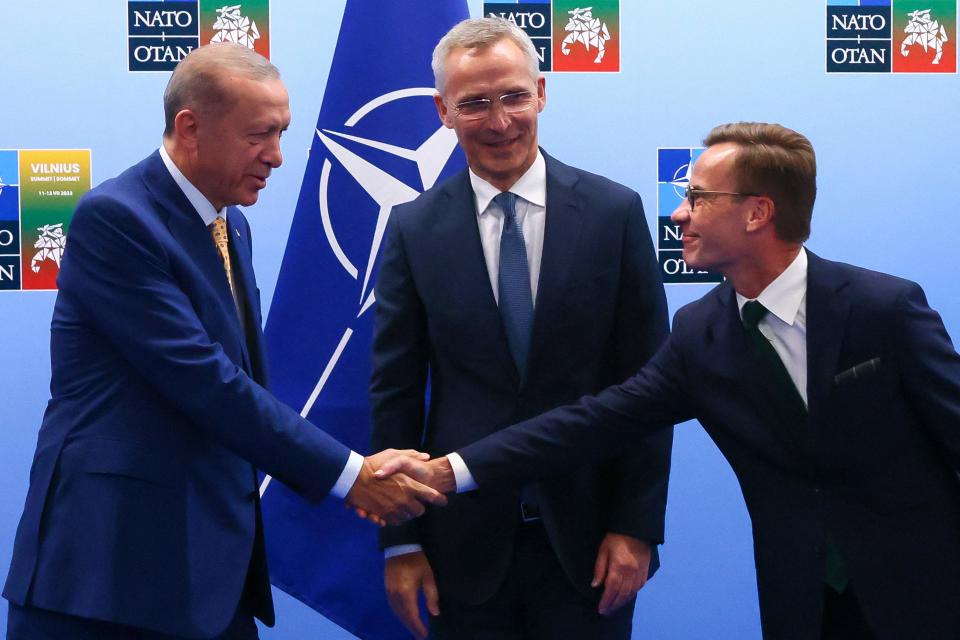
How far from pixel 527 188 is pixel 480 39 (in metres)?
0.33

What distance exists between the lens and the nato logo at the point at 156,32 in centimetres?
381

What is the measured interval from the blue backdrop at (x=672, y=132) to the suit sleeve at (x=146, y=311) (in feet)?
5.47

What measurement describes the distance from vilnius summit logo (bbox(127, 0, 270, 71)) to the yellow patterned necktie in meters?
1.58

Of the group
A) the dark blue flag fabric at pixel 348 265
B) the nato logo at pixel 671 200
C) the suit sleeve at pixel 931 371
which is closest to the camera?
the suit sleeve at pixel 931 371

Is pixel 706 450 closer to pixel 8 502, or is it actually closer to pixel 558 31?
pixel 558 31

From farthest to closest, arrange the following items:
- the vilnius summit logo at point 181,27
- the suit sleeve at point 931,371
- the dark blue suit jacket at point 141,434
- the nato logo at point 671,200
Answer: the nato logo at point 671,200, the vilnius summit logo at point 181,27, the dark blue suit jacket at point 141,434, the suit sleeve at point 931,371

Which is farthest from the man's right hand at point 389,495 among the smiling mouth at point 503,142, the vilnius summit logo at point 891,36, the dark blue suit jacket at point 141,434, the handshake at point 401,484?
the vilnius summit logo at point 891,36

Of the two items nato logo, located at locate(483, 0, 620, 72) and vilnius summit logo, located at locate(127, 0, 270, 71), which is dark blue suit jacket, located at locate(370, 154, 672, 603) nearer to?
nato logo, located at locate(483, 0, 620, 72)

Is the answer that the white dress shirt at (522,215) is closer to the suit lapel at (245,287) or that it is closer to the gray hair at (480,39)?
the gray hair at (480,39)

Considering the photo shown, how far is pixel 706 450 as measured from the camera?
13.1 feet

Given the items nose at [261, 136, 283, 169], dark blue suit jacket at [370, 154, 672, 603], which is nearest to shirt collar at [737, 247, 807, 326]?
dark blue suit jacket at [370, 154, 672, 603]

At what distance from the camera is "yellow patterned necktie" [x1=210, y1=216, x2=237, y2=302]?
237 cm

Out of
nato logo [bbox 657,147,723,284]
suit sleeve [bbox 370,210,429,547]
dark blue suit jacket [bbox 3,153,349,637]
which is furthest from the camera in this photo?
nato logo [bbox 657,147,723,284]

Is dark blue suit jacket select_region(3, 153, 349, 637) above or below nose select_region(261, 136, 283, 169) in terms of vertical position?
below
